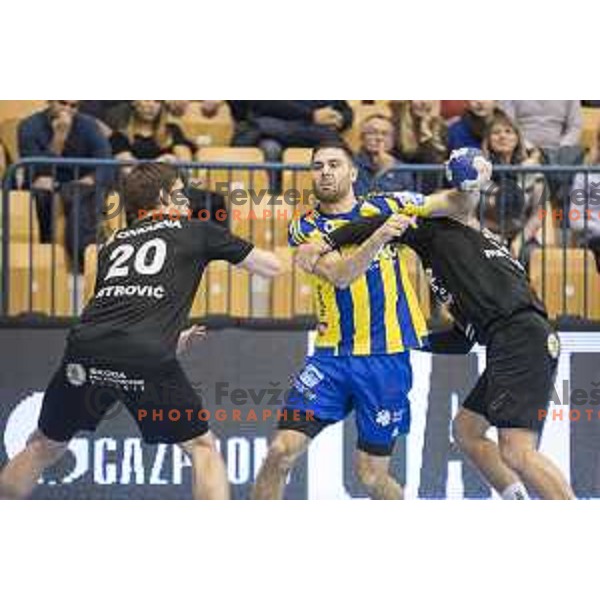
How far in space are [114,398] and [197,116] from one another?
95.6 inches

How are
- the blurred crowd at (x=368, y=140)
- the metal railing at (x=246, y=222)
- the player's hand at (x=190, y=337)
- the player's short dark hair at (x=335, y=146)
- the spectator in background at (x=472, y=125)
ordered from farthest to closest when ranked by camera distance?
the spectator in background at (x=472, y=125) → the blurred crowd at (x=368, y=140) → the metal railing at (x=246, y=222) → the player's short dark hair at (x=335, y=146) → the player's hand at (x=190, y=337)

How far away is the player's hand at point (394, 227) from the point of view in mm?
11039

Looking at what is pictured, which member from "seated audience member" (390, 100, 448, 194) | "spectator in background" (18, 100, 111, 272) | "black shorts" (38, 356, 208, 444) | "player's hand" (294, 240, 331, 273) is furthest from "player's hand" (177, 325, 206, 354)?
"seated audience member" (390, 100, 448, 194)

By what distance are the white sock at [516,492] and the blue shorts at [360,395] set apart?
58 centimetres

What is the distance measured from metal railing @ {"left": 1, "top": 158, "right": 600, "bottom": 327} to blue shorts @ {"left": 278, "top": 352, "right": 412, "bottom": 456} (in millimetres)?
697

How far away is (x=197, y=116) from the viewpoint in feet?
42.9

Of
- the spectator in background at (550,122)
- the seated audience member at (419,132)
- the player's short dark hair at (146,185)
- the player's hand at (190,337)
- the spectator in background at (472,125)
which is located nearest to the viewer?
the player's hand at (190,337)

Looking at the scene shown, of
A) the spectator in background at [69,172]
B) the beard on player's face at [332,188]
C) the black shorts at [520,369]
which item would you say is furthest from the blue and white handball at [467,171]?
the spectator in background at [69,172]

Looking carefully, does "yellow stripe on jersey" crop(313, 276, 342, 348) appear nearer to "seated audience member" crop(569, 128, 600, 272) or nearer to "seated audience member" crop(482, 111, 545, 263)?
"seated audience member" crop(482, 111, 545, 263)

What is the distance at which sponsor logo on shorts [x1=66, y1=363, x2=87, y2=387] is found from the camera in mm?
11180

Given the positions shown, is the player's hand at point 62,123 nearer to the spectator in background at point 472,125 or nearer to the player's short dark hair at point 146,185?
the player's short dark hair at point 146,185

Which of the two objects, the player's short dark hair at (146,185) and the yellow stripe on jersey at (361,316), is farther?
the player's short dark hair at (146,185)
